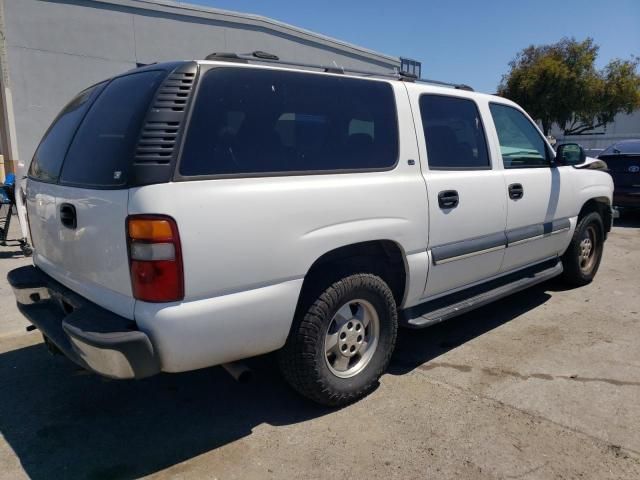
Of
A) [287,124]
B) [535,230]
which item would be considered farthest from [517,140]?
[287,124]

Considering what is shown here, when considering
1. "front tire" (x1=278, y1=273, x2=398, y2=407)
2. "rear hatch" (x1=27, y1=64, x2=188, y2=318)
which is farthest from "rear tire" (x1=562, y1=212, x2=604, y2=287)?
"rear hatch" (x1=27, y1=64, x2=188, y2=318)

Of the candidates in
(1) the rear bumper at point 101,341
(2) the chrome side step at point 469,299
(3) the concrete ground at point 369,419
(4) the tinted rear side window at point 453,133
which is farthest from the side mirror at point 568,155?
(1) the rear bumper at point 101,341

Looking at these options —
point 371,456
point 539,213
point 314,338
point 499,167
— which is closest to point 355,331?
point 314,338

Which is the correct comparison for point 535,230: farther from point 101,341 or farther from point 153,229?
point 101,341

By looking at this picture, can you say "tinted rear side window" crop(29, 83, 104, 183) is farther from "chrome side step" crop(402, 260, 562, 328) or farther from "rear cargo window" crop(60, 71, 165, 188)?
"chrome side step" crop(402, 260, 562, 328)

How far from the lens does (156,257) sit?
7.22 feet

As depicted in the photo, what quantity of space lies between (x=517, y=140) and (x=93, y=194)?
3.58m

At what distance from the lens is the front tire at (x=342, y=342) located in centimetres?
276

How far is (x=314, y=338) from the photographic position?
276 cm

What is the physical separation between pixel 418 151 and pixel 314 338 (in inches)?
57.0

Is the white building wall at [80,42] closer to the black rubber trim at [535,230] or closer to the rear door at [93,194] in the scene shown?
the rear door at [93,194]

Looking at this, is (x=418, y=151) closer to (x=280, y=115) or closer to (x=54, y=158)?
(x=280, y=115)

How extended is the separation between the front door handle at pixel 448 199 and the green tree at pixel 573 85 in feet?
102

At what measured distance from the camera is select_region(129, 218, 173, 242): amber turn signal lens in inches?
85.9
